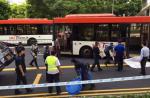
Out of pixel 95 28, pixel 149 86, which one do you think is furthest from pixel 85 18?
pixel 149 86

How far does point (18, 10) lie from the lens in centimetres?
8288

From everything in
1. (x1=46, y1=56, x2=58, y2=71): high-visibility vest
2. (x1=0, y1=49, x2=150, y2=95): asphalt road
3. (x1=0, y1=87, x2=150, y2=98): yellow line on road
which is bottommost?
(x1=0, y1=49, x2=150, y2=95): asphalt road

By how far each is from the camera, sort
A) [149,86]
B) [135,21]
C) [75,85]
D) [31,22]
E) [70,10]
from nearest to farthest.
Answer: [75,85]
[149,86]
[135,21]
[31,22]
[70,10]

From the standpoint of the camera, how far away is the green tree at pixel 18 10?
79.2 m

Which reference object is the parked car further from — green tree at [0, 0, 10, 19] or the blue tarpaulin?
A: green tree at [0, 0, 10, 19]

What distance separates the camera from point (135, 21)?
88.4 ft

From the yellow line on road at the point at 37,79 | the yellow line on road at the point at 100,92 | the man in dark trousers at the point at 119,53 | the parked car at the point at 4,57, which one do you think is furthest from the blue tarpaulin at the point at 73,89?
the man in dark trousers at the point at 119,53

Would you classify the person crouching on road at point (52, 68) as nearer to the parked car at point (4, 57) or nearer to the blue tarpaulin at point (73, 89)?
the blue tarpaulin at point (73, 89)

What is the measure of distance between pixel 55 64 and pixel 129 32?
12300 millimetres

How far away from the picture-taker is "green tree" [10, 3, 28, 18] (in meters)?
79.2

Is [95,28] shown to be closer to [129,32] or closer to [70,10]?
[129,32]

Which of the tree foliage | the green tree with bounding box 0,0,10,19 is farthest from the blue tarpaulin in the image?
the green tree with bounding box 0,0,10,19

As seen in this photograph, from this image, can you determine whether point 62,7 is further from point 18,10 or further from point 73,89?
point 73,89

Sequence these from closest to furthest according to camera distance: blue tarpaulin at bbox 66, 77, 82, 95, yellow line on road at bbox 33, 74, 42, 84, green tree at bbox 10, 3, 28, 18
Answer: blue tarpaulin at bbox 66, 77, 82, 95, yellow line on road at bbox 33, 74, 42, 84, green tree at bbox 10, 3, 28, 18
